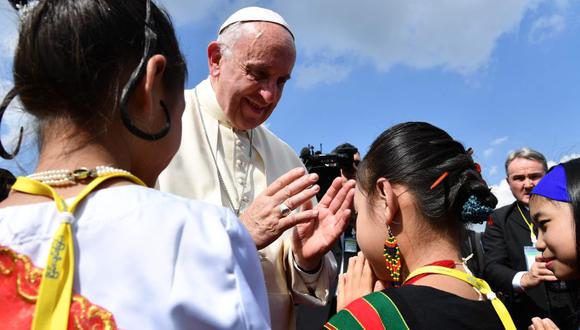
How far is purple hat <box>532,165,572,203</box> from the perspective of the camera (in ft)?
7.90

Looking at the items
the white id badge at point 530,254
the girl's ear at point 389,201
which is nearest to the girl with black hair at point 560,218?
the girl's ear at point 389,201

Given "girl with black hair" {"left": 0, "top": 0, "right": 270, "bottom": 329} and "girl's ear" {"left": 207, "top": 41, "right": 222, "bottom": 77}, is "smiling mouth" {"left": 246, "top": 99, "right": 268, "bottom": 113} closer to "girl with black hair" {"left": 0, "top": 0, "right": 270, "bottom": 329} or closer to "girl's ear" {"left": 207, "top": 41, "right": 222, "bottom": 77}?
"girl's ear" {"left": 207, "top": 41, "right": 222, "bottom": 77}

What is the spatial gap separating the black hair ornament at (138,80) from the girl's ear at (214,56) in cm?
201

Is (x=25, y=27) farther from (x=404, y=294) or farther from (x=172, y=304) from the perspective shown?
(x=404, y=294)

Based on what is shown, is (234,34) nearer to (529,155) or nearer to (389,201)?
(389,201)

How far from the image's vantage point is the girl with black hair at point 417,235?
188cm

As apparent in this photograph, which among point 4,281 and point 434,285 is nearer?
point 4,281

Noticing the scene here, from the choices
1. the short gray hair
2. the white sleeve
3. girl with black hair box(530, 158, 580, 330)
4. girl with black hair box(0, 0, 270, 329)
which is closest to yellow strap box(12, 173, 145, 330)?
girl with black hair box(0, 0, 270, 329)

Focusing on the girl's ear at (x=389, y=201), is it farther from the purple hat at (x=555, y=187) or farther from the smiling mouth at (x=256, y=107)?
the smiling mouth at (x=256, y=107)

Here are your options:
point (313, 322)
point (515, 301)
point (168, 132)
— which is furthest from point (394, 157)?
point (313, 322)

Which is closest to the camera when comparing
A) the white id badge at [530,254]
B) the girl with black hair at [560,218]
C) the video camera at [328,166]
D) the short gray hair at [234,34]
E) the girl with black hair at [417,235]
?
the girl with black hair at [417,235]

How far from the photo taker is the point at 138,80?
122cm

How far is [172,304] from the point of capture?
41.7 inches

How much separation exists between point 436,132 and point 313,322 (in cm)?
356
